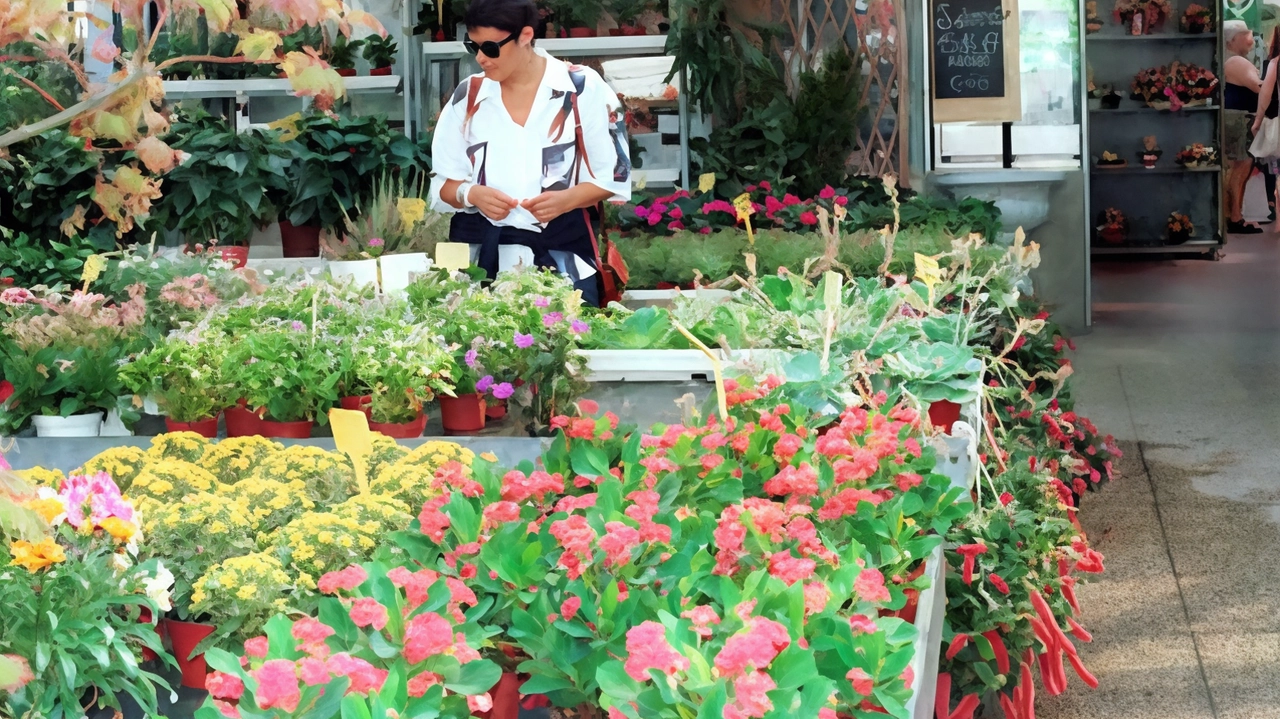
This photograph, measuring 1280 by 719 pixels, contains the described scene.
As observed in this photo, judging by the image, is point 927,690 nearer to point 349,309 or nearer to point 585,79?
point 349,309

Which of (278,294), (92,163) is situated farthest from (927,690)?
(92,163)

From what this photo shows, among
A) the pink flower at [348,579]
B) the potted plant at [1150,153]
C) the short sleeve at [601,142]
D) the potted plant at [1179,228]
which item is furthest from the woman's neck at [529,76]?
the potted plant at [1179,228]

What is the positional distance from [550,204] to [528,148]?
0.48ft

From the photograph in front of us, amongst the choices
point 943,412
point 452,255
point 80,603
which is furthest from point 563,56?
point 80,603

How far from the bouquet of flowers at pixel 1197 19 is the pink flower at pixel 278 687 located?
10238mm

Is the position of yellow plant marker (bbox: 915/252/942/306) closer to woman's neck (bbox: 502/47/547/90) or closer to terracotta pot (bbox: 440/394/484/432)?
terracotta pot (bbox: 440/394/484/432)

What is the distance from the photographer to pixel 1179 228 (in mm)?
10281

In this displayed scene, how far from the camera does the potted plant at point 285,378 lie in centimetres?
251

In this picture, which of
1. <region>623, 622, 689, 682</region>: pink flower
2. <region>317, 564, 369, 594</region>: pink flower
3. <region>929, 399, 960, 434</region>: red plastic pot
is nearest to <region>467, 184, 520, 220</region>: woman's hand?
<region>929, 399, 960, 434</region>: red plastic pot

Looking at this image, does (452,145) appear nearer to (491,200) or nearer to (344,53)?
(491,200)

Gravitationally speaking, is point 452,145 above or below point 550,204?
above

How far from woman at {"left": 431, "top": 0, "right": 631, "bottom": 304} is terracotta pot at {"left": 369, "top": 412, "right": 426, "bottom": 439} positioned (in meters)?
0.80

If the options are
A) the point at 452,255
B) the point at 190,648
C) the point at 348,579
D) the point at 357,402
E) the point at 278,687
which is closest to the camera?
the point at 278,687

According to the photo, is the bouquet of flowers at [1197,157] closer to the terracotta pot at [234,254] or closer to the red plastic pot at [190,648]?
the terracotta pot at [234,254]
